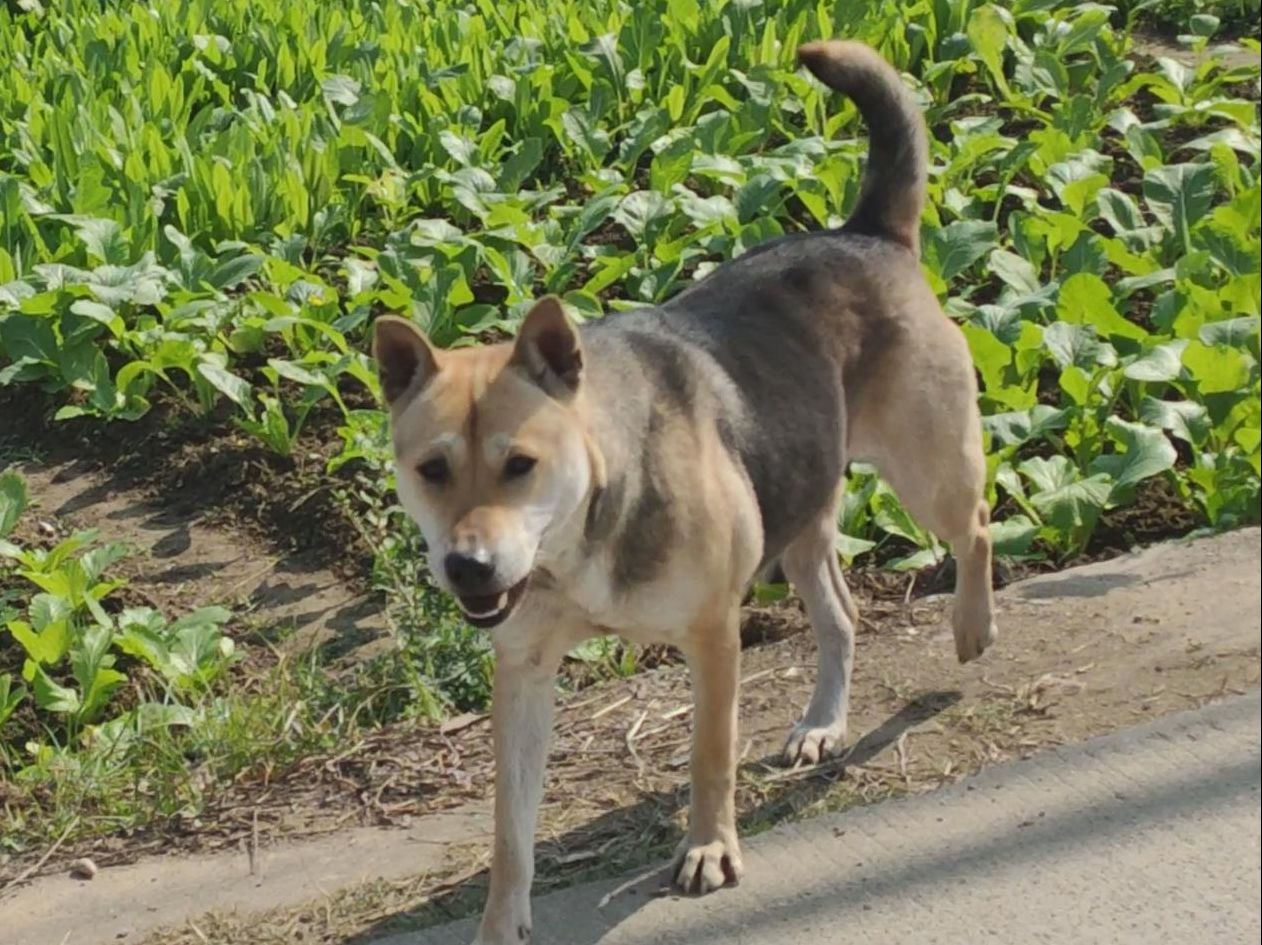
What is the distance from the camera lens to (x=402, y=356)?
12.9ft

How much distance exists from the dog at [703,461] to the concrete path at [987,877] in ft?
0.40

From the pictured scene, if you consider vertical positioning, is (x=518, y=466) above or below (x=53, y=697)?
above

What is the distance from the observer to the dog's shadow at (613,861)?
13.4 feet

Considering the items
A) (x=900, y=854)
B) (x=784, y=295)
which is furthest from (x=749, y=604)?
(x=900, y=854)

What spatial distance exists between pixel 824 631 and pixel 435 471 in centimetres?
149

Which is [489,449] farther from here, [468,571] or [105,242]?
[105,242]

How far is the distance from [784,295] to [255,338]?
9.16ft

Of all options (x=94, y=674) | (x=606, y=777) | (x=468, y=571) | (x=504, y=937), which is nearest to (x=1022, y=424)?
(x=606, y=777)

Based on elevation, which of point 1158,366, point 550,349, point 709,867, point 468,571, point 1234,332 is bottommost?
point 709,867

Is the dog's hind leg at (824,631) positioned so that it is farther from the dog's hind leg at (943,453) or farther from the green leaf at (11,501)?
the green leaf at (11,501)

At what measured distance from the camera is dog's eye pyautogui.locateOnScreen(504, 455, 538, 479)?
371cm

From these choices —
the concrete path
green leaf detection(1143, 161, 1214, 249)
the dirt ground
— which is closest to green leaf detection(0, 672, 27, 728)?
the dirt ground

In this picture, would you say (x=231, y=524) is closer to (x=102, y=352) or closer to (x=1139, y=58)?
(x=102, y=352)

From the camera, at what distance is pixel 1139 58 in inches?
344
